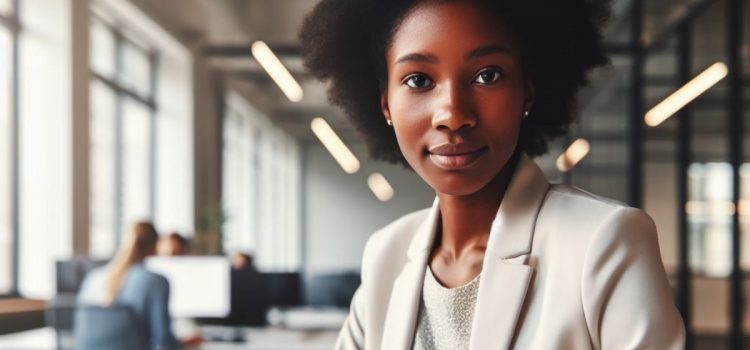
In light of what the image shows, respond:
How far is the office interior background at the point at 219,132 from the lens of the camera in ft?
22.1

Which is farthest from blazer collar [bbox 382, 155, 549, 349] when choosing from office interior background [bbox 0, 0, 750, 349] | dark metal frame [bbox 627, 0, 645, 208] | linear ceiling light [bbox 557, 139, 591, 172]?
linear ceiling light [bbox 557, 139, 591, 172]

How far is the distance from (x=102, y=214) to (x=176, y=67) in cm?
261

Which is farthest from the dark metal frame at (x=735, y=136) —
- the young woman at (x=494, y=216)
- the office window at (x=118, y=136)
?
the young woman at (x=494, y=216)

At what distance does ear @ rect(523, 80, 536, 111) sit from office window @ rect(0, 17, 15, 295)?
255 inches

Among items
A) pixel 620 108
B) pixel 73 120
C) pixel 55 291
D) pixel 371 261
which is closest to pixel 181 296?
pixel 55 291

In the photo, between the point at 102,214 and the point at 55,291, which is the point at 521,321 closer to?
the point at 55,291

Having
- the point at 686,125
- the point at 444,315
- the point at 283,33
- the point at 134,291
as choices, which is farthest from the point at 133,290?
the point at 283,33

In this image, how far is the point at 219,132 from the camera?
1234 centimetres

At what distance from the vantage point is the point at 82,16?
729 cm

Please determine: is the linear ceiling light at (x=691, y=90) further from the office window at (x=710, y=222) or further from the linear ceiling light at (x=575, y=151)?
the office window at (x=710, y=222)

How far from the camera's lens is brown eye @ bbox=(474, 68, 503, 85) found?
0.84m

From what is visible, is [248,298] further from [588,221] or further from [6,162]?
[588,221]

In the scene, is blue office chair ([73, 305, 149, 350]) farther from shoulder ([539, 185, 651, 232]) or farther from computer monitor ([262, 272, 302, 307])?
computer monitor ([262, 272, 302, 307])

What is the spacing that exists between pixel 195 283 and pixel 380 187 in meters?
17.2
